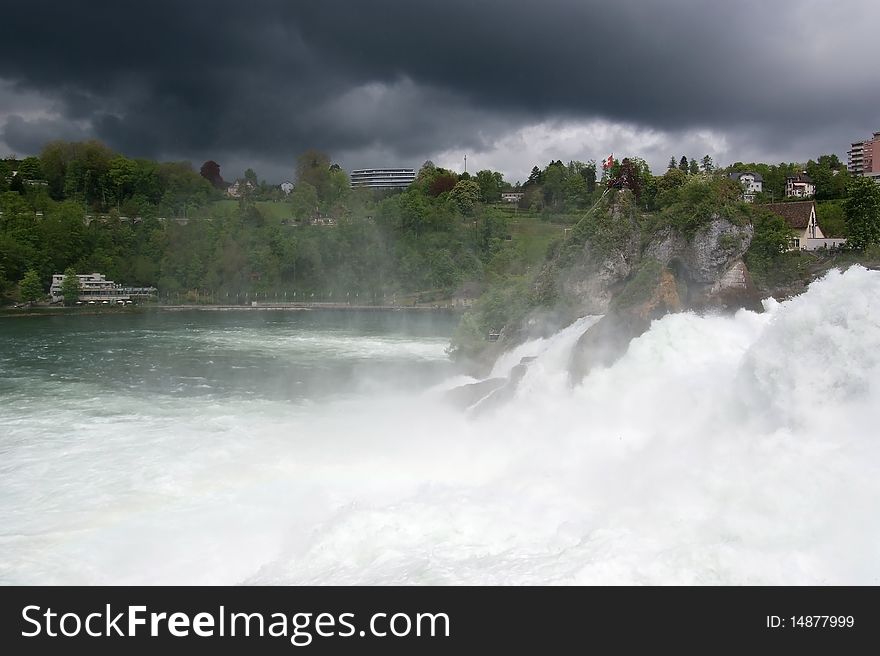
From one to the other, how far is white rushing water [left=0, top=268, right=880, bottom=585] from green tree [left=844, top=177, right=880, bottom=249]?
17.1m

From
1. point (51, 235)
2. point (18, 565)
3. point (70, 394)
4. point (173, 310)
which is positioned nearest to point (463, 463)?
point (18, 565)

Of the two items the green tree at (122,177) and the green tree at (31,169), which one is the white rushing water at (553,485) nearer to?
the green tree at (122,177)

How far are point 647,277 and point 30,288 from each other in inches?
2436

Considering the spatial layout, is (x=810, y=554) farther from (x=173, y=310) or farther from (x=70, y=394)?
(x=173, y=310)

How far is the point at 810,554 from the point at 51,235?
79949 mm

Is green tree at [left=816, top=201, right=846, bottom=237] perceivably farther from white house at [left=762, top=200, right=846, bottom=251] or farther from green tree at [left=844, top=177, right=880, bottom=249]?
green tree at [left=844, top=177, right=880, bottom=249]

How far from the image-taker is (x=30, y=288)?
201 ft

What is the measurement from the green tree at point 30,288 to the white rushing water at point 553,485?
52.2 metres

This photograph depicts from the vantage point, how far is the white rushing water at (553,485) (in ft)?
27.1

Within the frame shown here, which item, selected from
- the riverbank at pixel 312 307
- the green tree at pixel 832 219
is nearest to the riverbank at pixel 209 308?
the riverbank at pixel 312 307

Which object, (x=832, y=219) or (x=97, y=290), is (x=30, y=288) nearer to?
(x=97, y=290)

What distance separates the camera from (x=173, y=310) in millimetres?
63719

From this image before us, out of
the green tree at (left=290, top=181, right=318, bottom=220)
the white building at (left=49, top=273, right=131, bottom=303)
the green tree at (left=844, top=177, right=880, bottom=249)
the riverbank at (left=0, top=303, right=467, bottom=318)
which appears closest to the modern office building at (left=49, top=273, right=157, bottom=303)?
the white building at (left=49, top=273, right=131, bottom=303)

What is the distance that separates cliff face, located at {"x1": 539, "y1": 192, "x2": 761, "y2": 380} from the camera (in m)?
16.3
